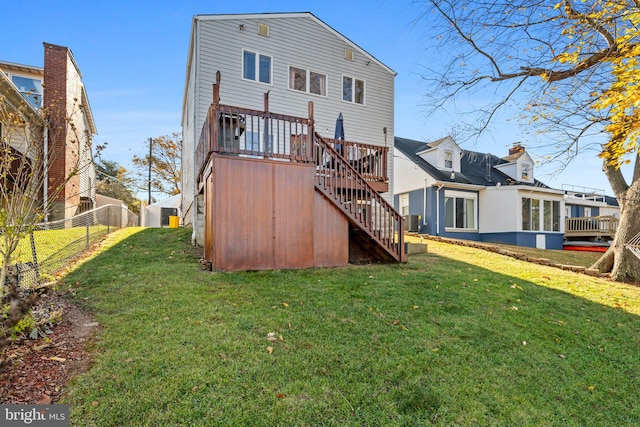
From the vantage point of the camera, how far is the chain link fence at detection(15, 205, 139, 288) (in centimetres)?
409

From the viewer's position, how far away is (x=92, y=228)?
9.20 m

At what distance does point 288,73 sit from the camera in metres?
11.3

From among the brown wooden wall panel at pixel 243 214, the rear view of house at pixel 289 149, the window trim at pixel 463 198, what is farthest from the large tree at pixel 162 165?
the brown wooden wall panel at pixel 243 214

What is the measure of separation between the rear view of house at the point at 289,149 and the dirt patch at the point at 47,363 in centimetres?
248

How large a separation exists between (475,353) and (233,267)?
13.2 ft

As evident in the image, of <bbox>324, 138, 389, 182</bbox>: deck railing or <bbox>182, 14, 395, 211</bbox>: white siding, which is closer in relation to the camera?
<bbox>324, 138, 389, 182</bbox>: deck railing

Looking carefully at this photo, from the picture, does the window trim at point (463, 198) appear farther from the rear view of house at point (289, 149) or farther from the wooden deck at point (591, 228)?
the wooden deck at point (591, 228)

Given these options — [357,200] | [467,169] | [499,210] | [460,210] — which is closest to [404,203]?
[460,210]

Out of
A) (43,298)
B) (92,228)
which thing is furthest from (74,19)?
(43,298)

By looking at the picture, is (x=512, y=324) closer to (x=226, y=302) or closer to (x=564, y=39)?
(x=226, y=302)

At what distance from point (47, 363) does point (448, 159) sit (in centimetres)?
1812

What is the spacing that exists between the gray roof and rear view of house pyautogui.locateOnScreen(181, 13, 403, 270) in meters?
4.81

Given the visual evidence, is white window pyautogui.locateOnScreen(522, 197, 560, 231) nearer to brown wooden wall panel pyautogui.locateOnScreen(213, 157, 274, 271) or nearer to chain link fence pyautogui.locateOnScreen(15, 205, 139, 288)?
brown wooden wall panel pyautogui.locateOnScreen(213, 157, 274, 271)

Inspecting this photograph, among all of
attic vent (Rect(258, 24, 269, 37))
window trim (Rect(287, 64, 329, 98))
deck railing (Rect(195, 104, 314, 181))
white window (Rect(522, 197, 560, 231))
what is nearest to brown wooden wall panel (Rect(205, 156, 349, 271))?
deck railing (Rect(195, 104, 314, 181))
